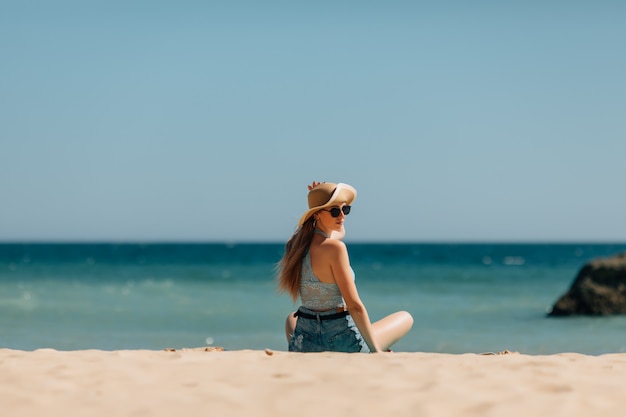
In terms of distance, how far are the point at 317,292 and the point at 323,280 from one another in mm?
109

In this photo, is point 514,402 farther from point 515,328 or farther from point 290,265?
point 515,328

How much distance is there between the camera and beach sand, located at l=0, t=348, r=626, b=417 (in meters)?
4.21

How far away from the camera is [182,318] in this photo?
54.2 feet

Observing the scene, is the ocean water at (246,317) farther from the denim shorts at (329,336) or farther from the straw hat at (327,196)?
the straw hat at (327,196)

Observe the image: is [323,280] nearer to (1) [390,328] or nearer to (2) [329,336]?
(2) [329,336]

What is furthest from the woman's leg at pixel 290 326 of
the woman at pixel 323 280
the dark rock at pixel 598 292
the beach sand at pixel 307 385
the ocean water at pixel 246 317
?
the dark rock at pixel 598 292

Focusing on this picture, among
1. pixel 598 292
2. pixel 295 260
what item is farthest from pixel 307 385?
pixel 598 292

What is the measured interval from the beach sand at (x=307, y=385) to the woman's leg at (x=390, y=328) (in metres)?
0.42

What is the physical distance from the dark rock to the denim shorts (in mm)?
11678

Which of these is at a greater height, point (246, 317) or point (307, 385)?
point (307, 385)

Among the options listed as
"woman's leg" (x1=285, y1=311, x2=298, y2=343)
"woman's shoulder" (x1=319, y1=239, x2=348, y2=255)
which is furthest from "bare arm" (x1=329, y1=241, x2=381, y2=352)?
"woman's leg" (x1=285, y1=311, x2=298, y2=343)

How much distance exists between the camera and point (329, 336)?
5754 millimetres

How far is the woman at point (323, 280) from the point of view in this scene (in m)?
5.62

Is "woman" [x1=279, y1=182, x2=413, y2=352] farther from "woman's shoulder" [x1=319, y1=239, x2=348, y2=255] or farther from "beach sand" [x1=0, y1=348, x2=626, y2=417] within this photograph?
"beach sand" [x1=0, y1=348, x2=626, y2=417]
